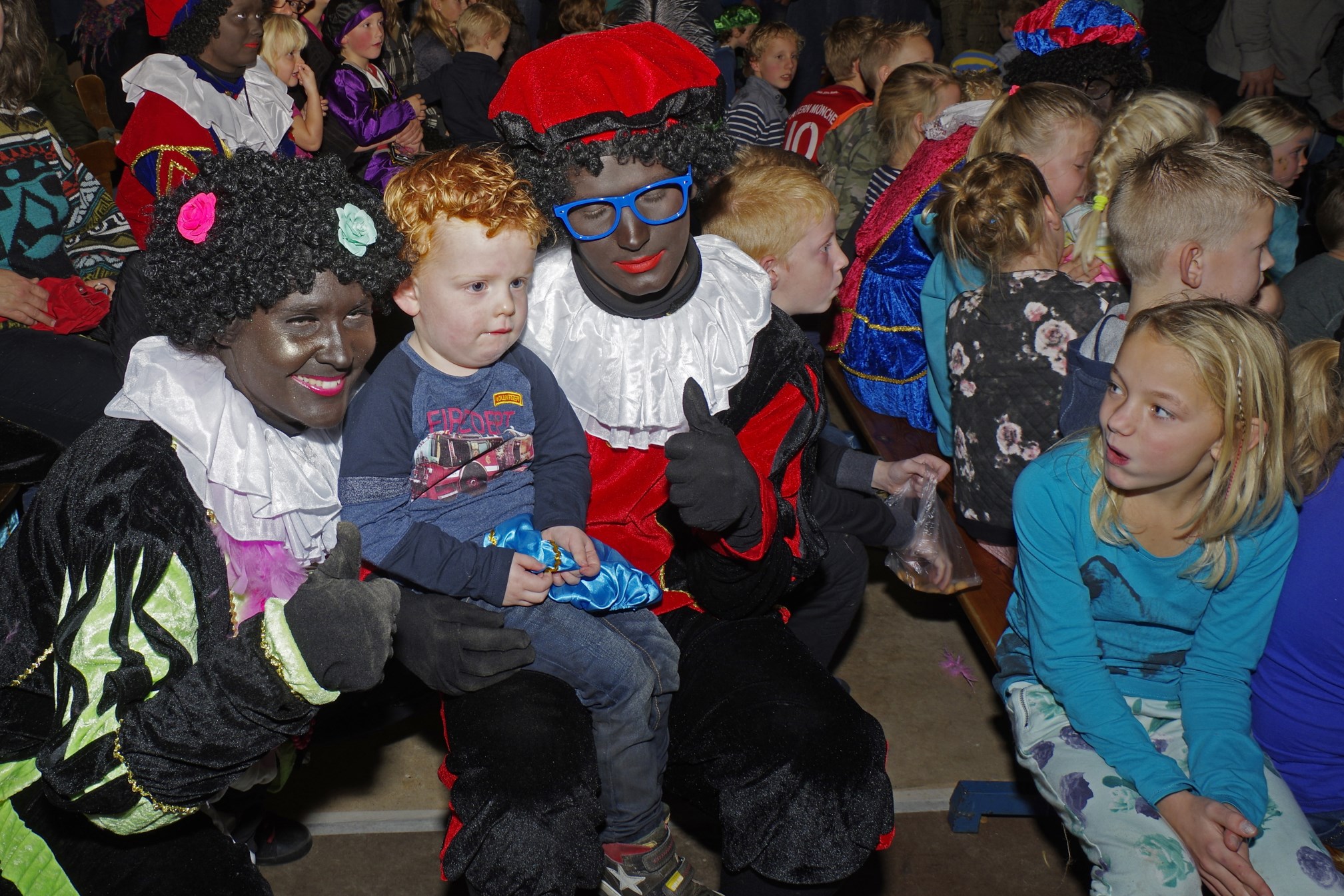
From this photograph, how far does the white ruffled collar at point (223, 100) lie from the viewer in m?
3.86

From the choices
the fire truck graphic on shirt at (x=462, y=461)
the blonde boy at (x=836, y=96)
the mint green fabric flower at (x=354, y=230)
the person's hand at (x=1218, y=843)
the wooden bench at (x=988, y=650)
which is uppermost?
the mint green fabric flower at (x=354, y=230)

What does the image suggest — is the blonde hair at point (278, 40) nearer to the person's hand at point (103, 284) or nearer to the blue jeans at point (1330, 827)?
the person's hand at point (103, 284)

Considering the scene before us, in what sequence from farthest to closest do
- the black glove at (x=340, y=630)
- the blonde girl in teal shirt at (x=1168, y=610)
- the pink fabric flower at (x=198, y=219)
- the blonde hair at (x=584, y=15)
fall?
the blonde hair at (x=584, y=15)
the blonde girl in teal shirt at (x=1168, y=610)
the pink fabric flower at (x=198, y=219)
the black glove at (x=340, y=630)

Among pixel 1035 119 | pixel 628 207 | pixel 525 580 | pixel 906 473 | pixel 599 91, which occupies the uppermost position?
pixel 599 91

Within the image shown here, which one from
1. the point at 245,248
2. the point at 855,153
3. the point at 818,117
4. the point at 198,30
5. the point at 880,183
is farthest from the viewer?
the point at 818,117

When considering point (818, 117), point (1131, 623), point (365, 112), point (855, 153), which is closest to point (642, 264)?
point (1131, 623)

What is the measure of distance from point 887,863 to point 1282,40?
6.54 metres

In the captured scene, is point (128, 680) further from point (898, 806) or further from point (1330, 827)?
point (1330, 827)

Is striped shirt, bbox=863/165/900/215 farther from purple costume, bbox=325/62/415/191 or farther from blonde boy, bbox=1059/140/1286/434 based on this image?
purple costume, bbox=325/62/415/191

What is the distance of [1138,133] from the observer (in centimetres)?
350

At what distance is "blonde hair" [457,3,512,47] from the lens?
6297 millimetres

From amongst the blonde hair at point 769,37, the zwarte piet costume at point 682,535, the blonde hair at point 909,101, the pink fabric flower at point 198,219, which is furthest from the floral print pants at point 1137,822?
the blonde hair at point 769,37

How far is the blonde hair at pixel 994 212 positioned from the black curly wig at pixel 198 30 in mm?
2748

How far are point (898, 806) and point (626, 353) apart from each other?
1.70m
